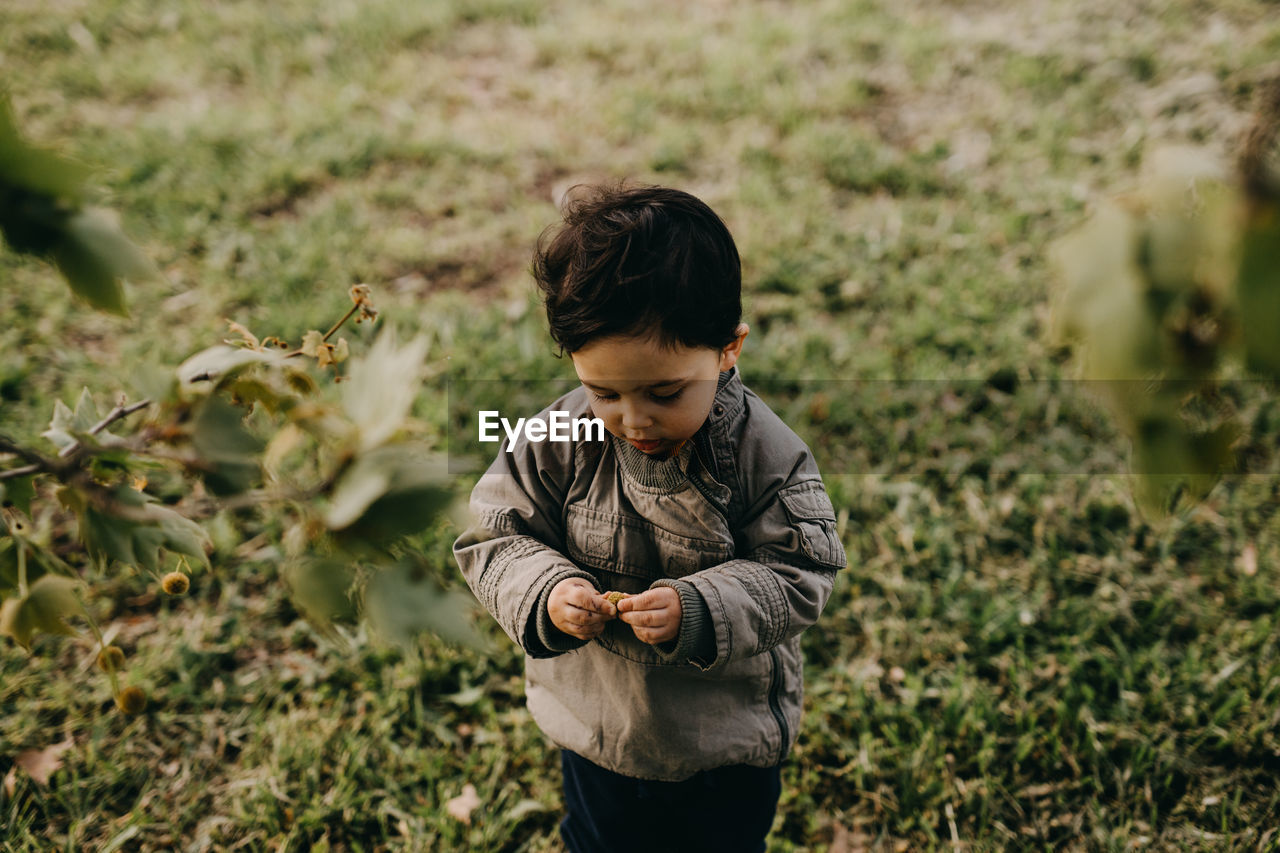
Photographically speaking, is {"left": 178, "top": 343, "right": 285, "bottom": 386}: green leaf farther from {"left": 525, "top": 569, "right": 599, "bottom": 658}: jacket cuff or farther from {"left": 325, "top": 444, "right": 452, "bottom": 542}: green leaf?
{"left": 525, "top": 569, "right": 599, "bottom": 658}: jacket cuff

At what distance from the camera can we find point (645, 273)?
124cm

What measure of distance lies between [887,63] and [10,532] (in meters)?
4.93

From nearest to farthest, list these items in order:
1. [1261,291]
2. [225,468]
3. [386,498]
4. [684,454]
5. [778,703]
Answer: [1261,291], [386,498], [225,468], [684,454], [778,703]

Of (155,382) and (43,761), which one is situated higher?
(155,382)

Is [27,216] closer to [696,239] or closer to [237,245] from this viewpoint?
[696,239]

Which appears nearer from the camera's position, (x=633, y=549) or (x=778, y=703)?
(x=633, y=549)

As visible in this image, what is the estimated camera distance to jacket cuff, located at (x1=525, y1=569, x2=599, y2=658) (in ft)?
4.46

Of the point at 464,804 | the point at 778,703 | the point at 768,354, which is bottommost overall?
the point at 464,804

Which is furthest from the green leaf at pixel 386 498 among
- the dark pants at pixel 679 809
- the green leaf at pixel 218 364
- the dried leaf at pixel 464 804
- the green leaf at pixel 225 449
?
the dried leaf at pixel 464 804

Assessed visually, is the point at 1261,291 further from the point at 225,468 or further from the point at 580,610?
the point at 580,610

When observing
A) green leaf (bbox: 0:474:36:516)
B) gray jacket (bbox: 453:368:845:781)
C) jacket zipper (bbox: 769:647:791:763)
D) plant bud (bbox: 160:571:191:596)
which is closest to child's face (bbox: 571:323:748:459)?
gray jacket (bbox: 453:368:845:781)

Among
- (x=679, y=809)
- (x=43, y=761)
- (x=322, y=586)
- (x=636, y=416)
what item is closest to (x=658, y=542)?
(x=636, y=416)

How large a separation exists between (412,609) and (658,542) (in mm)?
866

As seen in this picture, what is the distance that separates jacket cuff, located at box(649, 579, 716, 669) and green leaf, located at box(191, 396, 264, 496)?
73 cm
